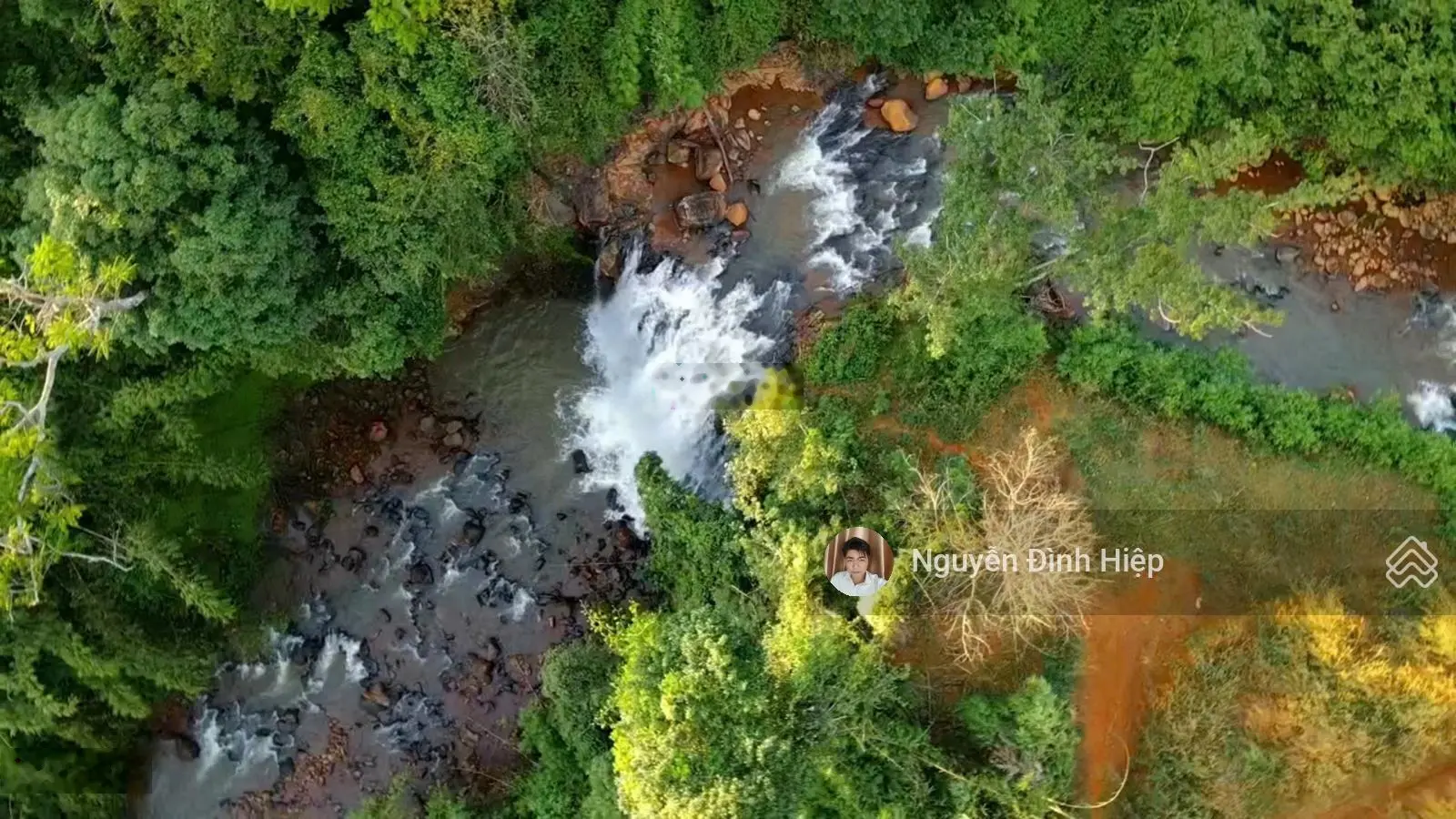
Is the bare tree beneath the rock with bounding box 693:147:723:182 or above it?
beneath

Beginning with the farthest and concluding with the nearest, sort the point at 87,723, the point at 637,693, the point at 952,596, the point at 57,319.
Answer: the point at 87,723
the point at 952,596
the point at 637,693
the point at 57,319

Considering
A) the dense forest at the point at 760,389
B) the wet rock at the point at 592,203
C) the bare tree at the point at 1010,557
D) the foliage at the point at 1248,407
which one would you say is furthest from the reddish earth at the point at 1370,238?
the wet rock at the point at 592,203

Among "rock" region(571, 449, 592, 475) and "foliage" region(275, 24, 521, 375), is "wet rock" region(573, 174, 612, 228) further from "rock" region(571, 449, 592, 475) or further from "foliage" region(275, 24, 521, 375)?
"rock" region(571, 449, 592, 475)

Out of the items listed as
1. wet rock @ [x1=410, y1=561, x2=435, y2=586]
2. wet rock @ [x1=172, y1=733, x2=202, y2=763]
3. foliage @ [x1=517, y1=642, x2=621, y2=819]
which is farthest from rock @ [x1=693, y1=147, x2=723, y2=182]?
wet rock @ [x1=172, y1=733, x2=202, y2=763]

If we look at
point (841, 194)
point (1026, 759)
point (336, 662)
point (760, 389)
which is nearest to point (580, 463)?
point (760, 389)

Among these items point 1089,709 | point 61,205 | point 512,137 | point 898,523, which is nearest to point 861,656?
point 898,523

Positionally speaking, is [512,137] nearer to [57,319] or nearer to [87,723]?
[57,319]
